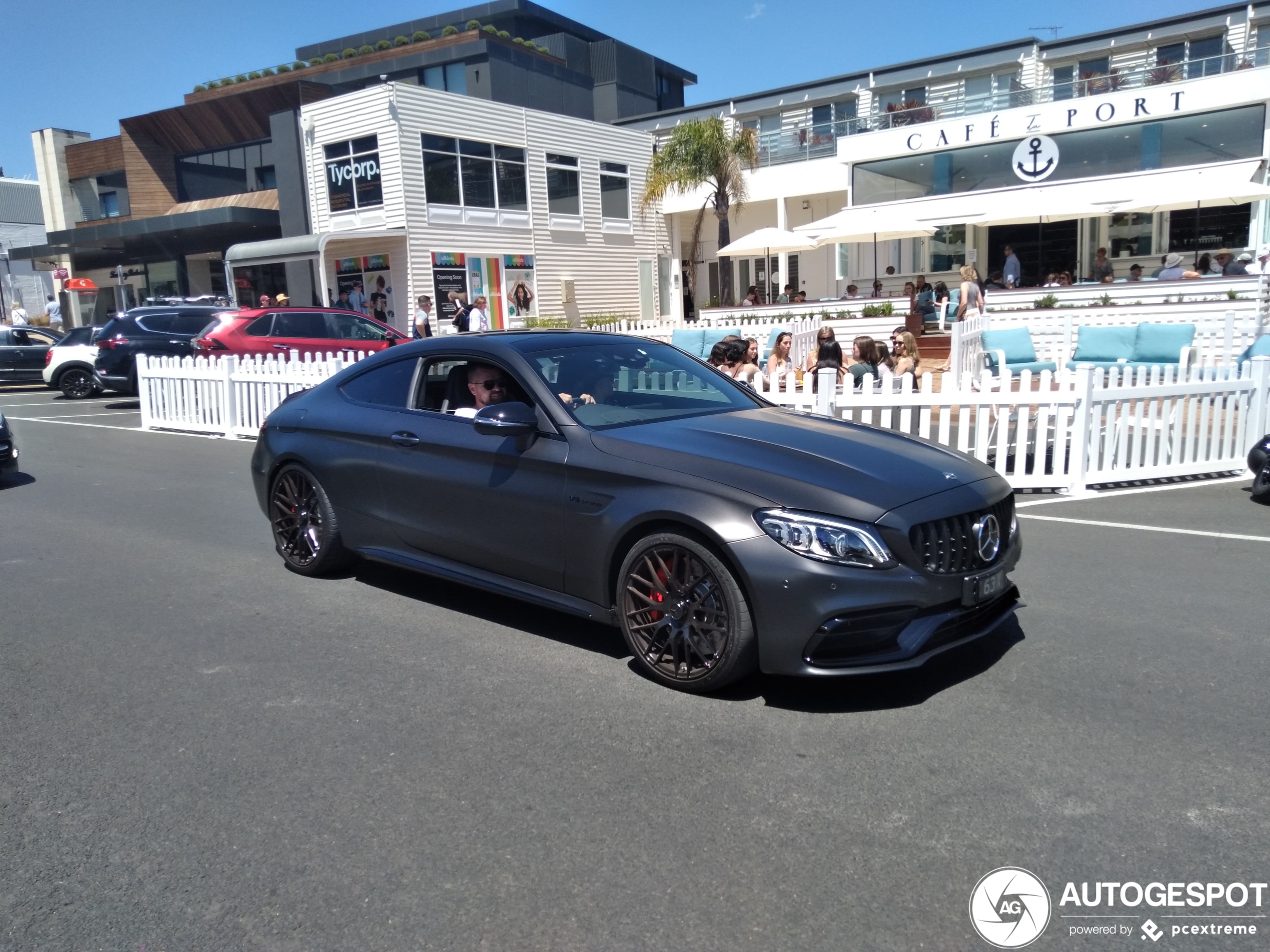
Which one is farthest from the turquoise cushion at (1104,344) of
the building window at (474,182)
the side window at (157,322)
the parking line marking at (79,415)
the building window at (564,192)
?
the building window at (564,192)

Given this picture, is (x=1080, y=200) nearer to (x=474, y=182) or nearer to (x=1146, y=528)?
(x=474, y=182)

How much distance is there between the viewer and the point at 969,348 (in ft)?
48.6

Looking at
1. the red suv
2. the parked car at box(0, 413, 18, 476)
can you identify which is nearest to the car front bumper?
the parked car at box(0, 413, 18, 476)

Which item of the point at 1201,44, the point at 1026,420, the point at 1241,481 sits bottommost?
the point at 1241,481

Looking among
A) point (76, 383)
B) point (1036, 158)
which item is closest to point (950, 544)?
point (76, 383)

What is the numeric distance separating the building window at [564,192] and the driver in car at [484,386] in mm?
26111

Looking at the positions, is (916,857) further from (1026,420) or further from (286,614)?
(1026,420)

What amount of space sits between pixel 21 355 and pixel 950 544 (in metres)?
24.2

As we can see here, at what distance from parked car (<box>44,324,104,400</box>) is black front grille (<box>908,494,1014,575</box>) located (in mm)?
20077

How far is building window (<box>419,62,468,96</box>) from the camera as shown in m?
39.0

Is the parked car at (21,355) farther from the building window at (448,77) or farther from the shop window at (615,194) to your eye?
the building window at (448,77)

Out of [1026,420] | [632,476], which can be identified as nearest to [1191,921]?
[632,476]

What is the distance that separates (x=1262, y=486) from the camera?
26.0ft

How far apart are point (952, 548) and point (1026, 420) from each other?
16.3 feet
